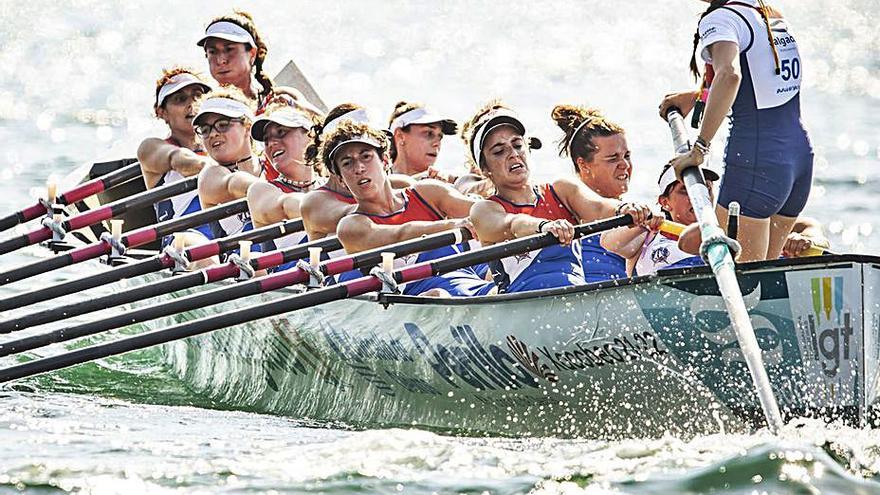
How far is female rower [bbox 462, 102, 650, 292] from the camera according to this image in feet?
19.0

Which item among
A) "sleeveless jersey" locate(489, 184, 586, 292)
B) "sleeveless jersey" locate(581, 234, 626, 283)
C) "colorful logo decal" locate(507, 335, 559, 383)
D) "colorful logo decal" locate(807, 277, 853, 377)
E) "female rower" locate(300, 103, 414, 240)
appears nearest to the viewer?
"colorful logo decal" locate(807, 277, 853, 377)

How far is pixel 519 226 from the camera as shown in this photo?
5.68 m

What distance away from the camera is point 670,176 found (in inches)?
236

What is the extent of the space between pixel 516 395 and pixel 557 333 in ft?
1.25

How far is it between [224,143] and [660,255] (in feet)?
9.48

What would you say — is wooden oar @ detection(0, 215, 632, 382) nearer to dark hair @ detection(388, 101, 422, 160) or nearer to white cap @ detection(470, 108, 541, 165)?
white cap @ detection(470, 108, 541, 165)

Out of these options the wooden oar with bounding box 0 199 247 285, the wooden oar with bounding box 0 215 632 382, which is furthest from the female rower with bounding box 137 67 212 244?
the wooden oar with bounding box 0 215 632 382

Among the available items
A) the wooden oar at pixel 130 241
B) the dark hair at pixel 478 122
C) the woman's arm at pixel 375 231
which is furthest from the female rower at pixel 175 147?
the dark hair at pixel 478 122

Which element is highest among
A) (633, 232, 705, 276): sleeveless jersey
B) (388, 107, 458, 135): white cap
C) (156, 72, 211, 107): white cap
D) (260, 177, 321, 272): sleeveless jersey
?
(156, 72, 211, 107): white cap

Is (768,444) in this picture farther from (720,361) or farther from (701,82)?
(701,82)

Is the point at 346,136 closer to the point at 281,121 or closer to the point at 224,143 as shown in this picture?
the point at 281,121

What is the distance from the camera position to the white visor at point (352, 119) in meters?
6.50

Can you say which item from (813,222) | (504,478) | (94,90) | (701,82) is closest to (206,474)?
(504,478)

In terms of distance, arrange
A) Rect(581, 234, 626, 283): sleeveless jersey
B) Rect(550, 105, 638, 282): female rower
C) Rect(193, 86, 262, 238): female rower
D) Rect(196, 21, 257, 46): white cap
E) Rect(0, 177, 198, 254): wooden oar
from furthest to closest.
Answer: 1. Rect(196, 21, 257, 46): white cap
2. Rect(193, 86, 262, 238): female rower
3. Rect(0, 177, 198, 254): wooden oar
4. Rect(550, 105, 638, 282): female rower
5. Rect(581, 234, 626, 283): sleeveless jersey
